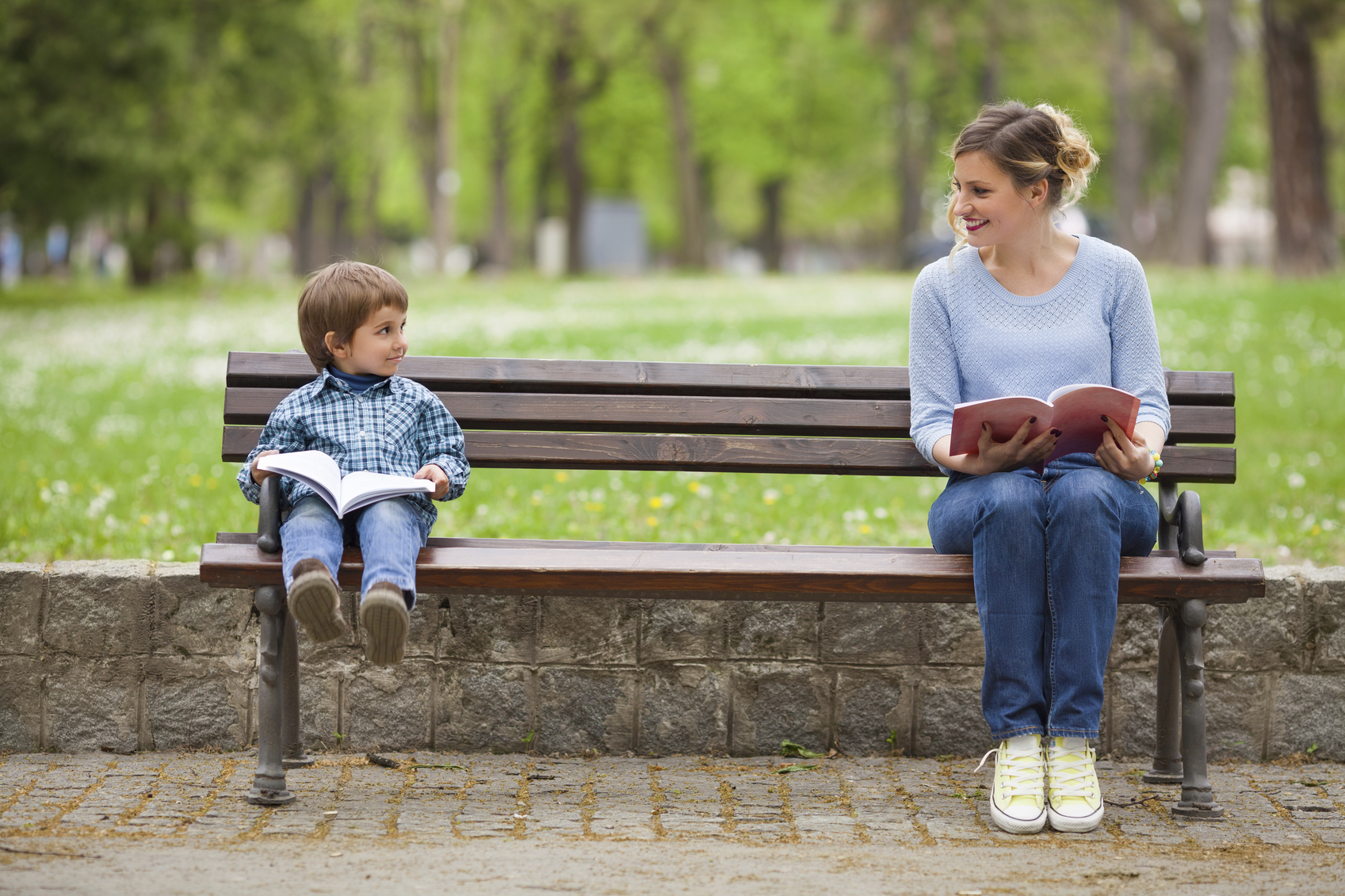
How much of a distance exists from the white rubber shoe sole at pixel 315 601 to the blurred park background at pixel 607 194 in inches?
48.3

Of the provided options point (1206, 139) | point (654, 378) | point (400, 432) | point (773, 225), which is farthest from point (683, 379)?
point (773, 225)

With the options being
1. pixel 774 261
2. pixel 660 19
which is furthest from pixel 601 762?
pixel 774 261

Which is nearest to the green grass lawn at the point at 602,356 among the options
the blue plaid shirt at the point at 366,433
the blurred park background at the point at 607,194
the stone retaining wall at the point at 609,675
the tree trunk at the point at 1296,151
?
the blurred park background at the point at 607,194

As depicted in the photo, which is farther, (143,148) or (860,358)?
(143,148)

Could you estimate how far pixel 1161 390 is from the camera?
379 cm

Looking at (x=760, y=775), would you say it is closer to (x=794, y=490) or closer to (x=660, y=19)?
(x=794, y=490)

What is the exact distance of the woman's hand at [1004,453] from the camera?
3.52 m

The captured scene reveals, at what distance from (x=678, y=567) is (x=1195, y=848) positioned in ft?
4.37

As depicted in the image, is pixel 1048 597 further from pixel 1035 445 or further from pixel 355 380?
pixel 355 380

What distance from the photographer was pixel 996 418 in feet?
11.4

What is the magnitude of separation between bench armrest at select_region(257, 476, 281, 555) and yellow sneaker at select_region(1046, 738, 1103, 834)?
1894 mm

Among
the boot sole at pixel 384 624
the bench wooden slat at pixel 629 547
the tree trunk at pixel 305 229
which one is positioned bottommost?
the boot sole at pixel 384 624

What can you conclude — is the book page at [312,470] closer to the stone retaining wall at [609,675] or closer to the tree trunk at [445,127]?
the stone retaining wall at [609,675]

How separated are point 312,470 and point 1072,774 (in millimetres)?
1926
